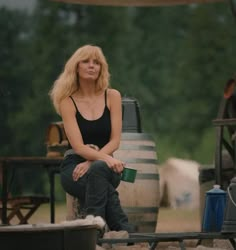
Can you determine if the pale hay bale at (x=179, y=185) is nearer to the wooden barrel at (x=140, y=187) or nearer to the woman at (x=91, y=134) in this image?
the wooden barrel at (x=140, y=187)

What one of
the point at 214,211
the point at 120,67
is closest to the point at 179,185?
the point at 214,211

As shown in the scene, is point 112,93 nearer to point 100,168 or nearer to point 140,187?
point 100,168

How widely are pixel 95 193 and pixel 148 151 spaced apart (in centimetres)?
188

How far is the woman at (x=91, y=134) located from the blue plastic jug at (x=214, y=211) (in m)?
0.57

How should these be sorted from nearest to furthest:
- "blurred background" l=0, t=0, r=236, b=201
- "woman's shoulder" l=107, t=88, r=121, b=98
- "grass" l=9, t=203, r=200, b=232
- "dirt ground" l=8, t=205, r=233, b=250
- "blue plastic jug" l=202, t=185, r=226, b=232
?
1. "woman's shoulder" l=107, t=88, r=121, b=98
2. "dirt ground" l=8, t=205, r=233, b=250
3. "blue plastic jug" l=202, t=185, r=226, b=232
4. "grass" l=9, t=203, r=200, b=232
5. "blurred background" l=0, t=0, r=236, b=201

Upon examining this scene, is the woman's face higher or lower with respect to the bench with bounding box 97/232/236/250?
higher

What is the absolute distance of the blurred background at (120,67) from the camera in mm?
33750

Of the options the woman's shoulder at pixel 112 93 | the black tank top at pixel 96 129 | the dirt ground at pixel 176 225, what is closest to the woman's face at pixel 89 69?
the woman's shoulder at pixel 112 93

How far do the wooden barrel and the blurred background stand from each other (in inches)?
807

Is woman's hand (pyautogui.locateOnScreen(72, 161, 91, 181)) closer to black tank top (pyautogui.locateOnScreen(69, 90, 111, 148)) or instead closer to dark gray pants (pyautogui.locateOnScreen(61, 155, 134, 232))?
dark gray pants (pyautogui.locateOnScreen(61, 155, 134, 232))

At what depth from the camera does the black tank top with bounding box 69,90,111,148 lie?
742 cm

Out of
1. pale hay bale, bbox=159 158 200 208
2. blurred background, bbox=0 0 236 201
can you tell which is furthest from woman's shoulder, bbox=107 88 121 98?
blurred background, bbox=0 0 236 201

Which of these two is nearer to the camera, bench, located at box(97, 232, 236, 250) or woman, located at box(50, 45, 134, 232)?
bench, located at box(97, 232, 236, 250)

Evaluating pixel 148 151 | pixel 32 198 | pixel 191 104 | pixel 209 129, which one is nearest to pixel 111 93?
pixel 148 151
